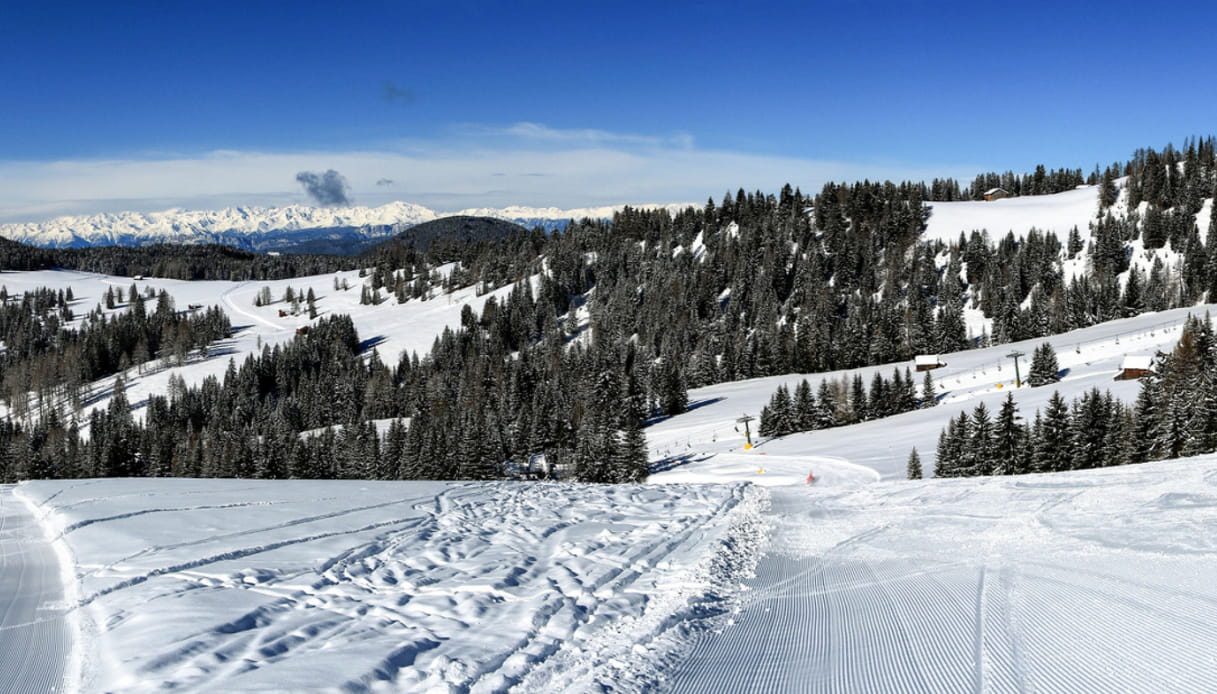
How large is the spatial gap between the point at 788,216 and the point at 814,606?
173 m

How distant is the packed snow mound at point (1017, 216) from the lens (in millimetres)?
151250

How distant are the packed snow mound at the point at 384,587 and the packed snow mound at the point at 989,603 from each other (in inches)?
39.6

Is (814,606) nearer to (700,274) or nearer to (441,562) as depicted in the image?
(441,562)

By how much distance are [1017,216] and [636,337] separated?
3851 inches

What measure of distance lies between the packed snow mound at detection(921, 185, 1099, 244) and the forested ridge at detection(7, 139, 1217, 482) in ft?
15.8

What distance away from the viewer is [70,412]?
14138 centimetres

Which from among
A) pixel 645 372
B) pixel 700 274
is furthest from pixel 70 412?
pixel 700 274

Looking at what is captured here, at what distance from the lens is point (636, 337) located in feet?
474

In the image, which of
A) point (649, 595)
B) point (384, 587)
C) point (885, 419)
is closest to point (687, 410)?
point (885, 419)

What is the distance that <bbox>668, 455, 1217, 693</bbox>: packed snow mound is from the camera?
7.01 metres

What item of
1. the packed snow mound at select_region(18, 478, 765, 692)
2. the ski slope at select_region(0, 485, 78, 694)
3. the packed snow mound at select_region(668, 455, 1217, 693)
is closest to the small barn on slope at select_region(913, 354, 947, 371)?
the packed snow mound at select_region(668, 455, 1217, 693)

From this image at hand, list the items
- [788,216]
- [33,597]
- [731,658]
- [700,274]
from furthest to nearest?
1. [788,216]
2. [700,274]
3. [33,597]
4. [731,658]

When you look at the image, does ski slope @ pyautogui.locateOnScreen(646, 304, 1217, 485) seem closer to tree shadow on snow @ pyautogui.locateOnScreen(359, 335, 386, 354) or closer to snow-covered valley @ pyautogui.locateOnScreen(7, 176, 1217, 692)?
snow-covered valley @ pyautogui.locateOnScreen(7, 176, 1217, 692)

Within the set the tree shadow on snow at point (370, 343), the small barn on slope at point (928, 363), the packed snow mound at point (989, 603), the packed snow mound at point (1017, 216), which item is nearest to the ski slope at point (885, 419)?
the small barn on slope at point (928, 363)
